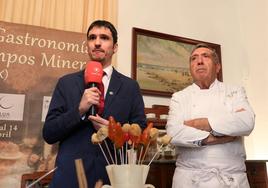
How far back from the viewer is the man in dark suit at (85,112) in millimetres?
1115

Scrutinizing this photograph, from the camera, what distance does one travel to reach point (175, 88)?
8.76 ft

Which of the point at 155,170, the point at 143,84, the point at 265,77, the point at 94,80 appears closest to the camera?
the point at 94,80

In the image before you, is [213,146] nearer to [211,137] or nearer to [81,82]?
Result: [211,137]

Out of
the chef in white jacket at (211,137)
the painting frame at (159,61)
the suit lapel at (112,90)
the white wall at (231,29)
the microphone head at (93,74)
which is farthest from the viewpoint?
the white wall at (231,29)

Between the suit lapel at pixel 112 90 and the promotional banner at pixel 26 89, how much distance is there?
→ 84cm

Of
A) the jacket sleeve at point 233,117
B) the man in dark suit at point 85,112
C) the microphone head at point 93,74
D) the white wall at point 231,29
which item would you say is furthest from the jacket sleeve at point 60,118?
the white wall at point 231,29

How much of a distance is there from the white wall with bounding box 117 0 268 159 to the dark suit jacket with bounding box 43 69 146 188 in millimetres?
1268

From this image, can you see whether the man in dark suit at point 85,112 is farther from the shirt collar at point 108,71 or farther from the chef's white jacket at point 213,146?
the chef's white jacket at point 213,146

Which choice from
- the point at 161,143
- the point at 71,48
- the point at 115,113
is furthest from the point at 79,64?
the point at 161,143

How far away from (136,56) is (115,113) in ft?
4.39

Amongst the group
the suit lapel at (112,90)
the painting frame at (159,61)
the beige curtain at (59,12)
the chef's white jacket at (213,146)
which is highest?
the beige curtain at (59,12)

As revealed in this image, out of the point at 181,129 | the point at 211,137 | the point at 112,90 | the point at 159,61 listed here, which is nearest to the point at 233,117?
the point at 211,137

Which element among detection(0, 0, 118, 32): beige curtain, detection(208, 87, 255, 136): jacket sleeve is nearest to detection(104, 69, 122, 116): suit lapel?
detection(208, 87, 255, 136): jacket sleeve

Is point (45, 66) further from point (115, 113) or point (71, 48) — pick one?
point (115, 113)
